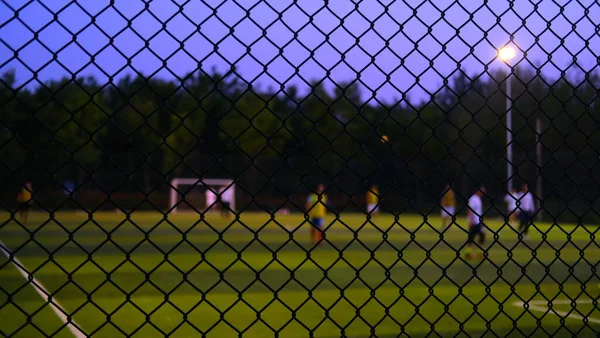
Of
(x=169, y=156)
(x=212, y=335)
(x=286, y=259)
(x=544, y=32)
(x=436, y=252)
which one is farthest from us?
(x=169, y=156)

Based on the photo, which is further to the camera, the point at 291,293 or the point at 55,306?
the point at 291,293

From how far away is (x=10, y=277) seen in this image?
970cm

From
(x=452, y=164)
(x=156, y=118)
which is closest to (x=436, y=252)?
(x=452, y=164)

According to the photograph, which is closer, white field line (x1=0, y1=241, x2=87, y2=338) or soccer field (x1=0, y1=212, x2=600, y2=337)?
white field line (x1=0, y1=241, x2=87, y2=338)

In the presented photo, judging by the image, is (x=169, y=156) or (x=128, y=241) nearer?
(x=128, y=241)

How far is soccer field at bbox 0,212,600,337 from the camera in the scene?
3621 millimetres

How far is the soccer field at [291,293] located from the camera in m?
3.62

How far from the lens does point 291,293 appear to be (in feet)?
29.0

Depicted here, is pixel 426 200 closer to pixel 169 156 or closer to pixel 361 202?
pixel 361 202

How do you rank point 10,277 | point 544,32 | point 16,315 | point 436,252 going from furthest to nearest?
1. point 436,252
2. point 10,277
3. point 16,315
4. point 544,32

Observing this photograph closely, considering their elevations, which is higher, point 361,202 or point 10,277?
point 361,202

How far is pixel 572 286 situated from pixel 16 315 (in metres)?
8.14

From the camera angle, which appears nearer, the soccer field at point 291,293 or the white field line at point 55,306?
the white field line at point 55,306

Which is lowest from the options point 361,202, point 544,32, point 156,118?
point 544,32
